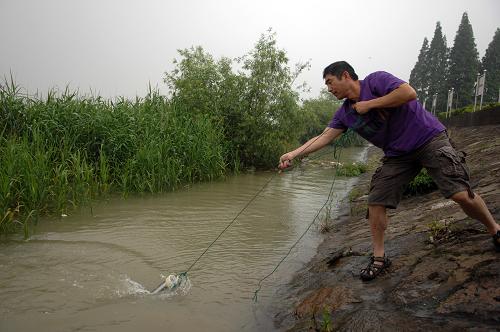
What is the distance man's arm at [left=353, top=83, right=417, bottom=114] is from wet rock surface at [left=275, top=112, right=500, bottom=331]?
1.20 meters

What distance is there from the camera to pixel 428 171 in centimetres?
280

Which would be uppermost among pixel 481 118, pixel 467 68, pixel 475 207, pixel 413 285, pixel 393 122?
pixel 467 68

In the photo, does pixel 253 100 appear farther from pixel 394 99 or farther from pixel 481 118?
pixel 394 99

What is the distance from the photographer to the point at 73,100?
832 centimetres

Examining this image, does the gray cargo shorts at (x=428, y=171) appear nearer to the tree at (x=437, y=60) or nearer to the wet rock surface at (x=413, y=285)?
the wet rock surface at (x=413, y=285)

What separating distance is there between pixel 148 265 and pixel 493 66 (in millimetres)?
45243

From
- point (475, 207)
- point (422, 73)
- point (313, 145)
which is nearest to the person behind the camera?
point (475, 207)

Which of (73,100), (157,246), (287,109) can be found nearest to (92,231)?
(157,246)

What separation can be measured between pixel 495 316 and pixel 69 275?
11.9ft

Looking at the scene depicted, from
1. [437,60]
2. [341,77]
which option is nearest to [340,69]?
[341,77]

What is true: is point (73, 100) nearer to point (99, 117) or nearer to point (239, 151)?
point (99, 117)

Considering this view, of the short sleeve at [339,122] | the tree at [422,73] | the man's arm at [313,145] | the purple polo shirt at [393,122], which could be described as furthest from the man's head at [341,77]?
the tree at [422,73]

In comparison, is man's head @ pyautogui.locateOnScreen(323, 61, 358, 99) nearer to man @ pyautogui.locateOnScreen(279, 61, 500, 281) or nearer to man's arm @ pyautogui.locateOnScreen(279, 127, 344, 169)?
→ man @ pyautogui.locateOnScreen(279, 61, 500, 281)

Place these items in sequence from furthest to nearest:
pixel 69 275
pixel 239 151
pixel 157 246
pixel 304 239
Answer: pixel 239 151
pixel 304 239
pixel 157 246
pixel 69 275
